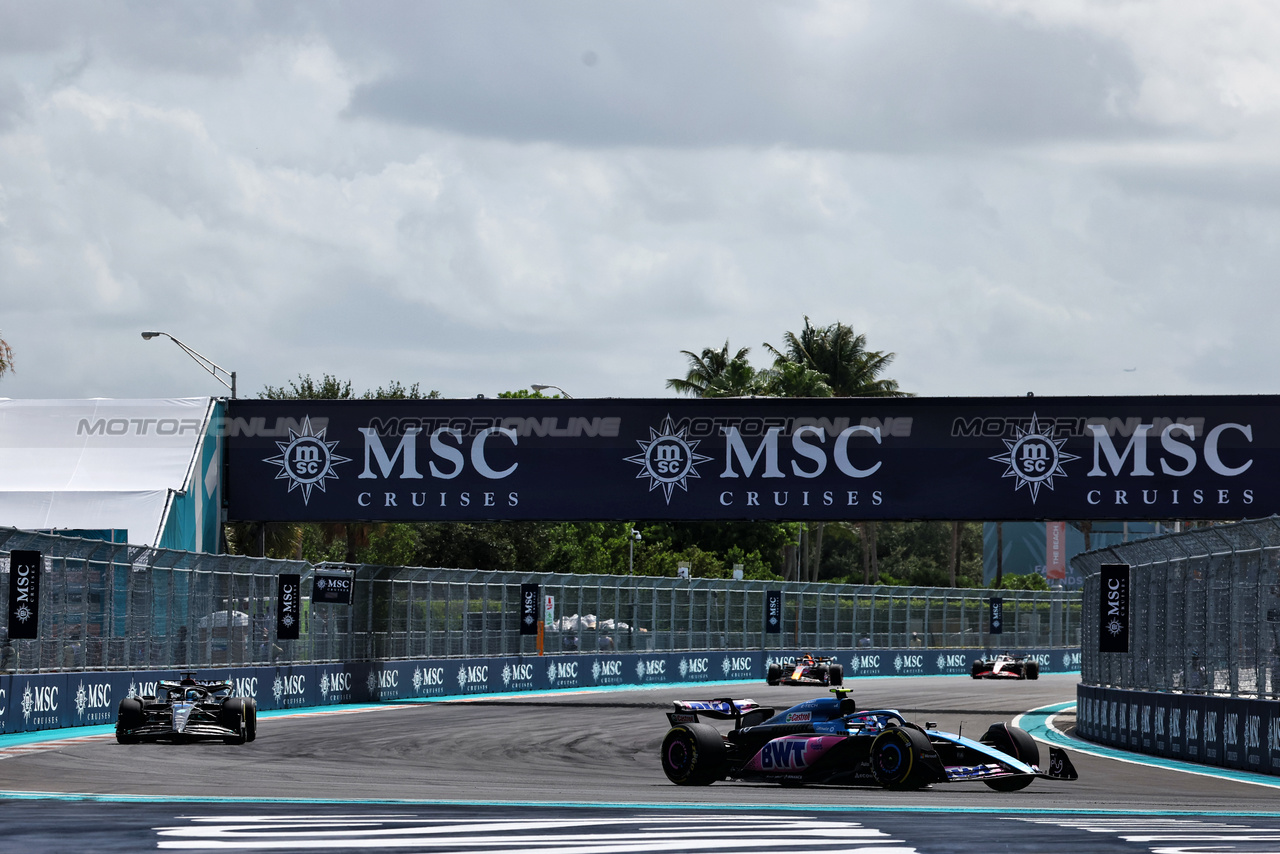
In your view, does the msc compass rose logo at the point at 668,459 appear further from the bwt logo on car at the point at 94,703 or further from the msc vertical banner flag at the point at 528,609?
the bwt logo on car at the point at 94,703

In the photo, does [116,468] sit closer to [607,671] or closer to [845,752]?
[607,671]

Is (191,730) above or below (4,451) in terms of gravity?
below

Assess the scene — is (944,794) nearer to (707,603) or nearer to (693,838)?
(693,838)

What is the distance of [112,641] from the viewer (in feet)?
88.4

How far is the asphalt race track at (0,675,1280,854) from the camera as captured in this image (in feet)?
36.6

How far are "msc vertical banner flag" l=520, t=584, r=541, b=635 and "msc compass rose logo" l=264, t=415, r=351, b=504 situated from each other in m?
8.96

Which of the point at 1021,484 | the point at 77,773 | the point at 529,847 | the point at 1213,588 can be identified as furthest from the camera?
the point at 1021,484

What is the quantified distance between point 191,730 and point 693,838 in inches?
500

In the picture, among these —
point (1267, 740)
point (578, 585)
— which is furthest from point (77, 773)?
point (578, 585)

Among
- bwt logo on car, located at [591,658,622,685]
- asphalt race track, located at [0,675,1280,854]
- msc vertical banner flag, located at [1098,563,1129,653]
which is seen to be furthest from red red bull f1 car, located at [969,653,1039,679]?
msc vertical banner flag, located at [1098,563,1129,653]

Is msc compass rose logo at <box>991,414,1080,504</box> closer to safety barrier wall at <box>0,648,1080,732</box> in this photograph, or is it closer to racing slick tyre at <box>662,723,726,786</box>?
safety barrier wall at <box>0,648,1080,732</box>

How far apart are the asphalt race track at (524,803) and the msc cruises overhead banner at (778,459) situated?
29.9ft

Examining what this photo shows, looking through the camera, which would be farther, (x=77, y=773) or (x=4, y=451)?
(x=4, y=451)

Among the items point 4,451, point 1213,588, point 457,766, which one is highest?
point 4,451
